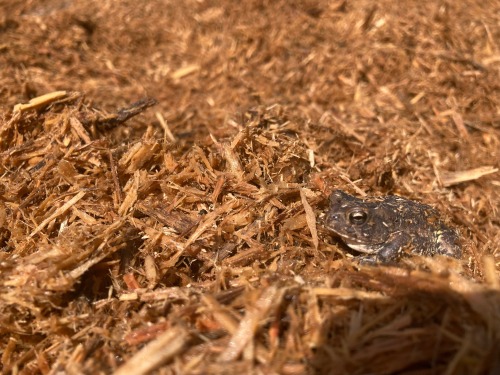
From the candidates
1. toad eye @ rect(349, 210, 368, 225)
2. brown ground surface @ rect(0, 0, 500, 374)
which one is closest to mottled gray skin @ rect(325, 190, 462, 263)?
toad eye @ rect(349, 210, 368, 225)

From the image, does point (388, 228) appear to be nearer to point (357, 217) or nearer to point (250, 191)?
point (357, 217)

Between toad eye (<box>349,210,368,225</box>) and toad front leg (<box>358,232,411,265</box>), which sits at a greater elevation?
toad eye (<box>349,210,368,225</box>)

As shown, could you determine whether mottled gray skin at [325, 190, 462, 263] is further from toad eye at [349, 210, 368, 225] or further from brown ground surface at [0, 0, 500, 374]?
brown ground surface at [0, 0, 500, 374]

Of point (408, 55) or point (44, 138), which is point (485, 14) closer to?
point (408, 55)

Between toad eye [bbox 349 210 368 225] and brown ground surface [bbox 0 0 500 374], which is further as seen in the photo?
toad eye [bbox 349 210 368 225]

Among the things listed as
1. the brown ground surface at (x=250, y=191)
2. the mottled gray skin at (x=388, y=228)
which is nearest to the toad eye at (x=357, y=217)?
the mottled gray skin at (x=388, y=228)

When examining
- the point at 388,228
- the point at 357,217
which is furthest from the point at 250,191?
the point at 388,228

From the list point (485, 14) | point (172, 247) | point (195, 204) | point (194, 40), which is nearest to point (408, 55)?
point (485, 14)
